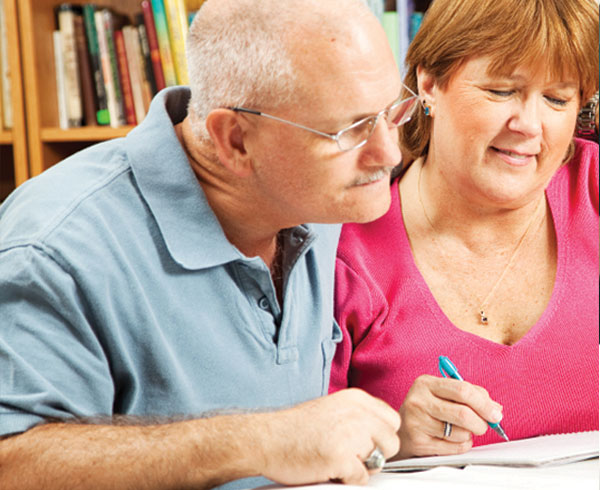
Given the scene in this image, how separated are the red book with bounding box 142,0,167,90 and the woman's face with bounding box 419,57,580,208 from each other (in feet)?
3.12

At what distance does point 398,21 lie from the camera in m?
1.94

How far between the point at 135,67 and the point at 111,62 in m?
0.07

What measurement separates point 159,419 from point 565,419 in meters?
0.68

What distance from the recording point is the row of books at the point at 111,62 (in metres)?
2.02

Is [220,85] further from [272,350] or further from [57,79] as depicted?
[57,79]

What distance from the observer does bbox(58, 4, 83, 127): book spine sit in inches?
81.2

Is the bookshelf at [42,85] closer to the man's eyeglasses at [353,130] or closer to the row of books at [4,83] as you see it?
the row of books at [4,83]

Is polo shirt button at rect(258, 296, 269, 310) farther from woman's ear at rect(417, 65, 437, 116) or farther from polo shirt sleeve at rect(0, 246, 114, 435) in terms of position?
woman's ear at rect(417, 65, 437, 116)

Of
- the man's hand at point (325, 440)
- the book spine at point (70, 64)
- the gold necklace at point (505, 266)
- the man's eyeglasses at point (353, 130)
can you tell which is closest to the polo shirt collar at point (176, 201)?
the man's eyeglasses at point (353, 130)

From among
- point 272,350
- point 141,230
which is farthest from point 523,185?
point 141,230

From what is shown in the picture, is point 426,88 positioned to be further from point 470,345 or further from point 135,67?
point 135,67

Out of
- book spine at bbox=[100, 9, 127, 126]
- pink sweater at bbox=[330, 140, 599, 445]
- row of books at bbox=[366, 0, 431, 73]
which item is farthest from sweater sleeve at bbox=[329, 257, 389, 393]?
book spine at bbox=[100, 9, 127, 126]

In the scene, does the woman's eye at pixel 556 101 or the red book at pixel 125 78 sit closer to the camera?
the woman's eye at pixel 556 101

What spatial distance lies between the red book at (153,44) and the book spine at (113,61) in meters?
0.10
